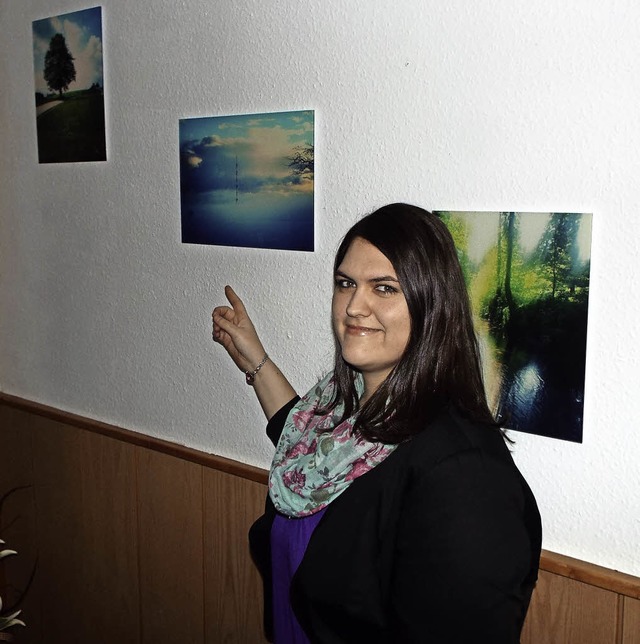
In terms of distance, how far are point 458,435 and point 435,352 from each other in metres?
0.14

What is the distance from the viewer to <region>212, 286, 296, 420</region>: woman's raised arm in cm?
183

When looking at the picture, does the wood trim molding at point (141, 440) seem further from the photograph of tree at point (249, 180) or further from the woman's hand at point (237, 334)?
the photograph of tree at point (249, 180)

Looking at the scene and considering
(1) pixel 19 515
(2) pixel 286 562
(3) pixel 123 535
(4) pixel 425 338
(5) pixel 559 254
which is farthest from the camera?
(1) pixel 19 515

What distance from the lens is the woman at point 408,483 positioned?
1157 mm

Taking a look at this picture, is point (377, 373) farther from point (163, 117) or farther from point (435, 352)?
point (163, 117)

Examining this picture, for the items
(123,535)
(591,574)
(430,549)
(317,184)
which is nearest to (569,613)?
(591,574)

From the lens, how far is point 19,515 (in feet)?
8.82

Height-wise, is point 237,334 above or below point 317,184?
below

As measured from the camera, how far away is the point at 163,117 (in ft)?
6.68

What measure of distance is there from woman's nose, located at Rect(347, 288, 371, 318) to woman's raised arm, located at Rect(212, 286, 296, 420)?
1.86 feet

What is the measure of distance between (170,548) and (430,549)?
1.24 metres

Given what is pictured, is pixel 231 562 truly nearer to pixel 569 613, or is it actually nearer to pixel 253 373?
pixel 253 373

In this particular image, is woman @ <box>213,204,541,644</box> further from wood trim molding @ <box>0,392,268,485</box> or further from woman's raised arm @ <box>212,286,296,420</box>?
wood trim molding @ <box>0,392,268,485</box>

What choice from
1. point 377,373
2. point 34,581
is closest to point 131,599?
point 34,581
